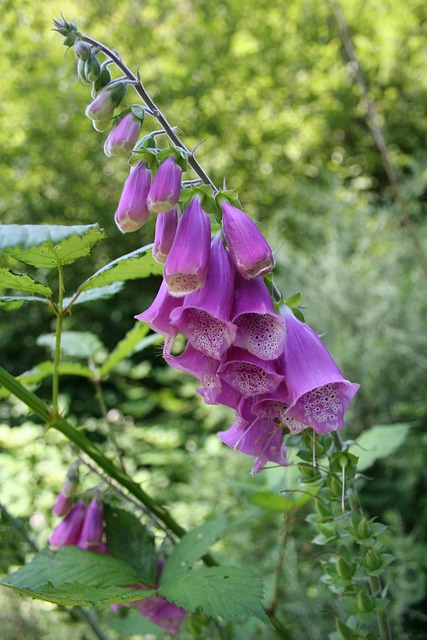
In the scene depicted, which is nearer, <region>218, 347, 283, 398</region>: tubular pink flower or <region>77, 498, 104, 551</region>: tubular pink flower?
<region>218, 347, 283, 398</region>: tubular pink flower

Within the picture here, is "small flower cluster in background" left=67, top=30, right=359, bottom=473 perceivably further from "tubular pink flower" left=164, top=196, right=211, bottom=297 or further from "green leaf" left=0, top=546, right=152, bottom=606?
"green leaf" left=0, top=546, right=152, bottom=606

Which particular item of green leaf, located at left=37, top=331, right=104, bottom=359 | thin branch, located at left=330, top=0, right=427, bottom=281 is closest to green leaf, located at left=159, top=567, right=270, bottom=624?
green leaf, located at left=37, top=331, right=104, bottom=359

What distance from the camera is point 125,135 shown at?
1.39 feet

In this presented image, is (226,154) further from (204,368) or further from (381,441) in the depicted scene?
(204,368)

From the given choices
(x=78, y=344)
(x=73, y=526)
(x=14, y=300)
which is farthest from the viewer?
(x=78, y=344)

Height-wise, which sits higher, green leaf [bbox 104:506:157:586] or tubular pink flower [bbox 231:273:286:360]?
tubular pink flower [bbox 231:273:286:360]

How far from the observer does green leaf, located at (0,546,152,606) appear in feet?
1.45

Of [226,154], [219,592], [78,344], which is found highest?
[226,154]

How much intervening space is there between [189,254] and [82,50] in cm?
17

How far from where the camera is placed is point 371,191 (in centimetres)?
391

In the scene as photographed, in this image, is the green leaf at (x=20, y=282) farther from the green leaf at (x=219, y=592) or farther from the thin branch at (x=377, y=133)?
the thin branch at (x=377, y=133)

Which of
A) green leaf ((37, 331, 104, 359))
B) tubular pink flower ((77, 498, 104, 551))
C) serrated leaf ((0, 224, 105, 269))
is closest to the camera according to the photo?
serrated leaf ((0, 224, 105, 269))

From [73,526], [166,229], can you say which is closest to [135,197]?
[166,229]

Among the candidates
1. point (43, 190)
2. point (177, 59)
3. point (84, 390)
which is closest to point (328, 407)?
point (84, 390)
